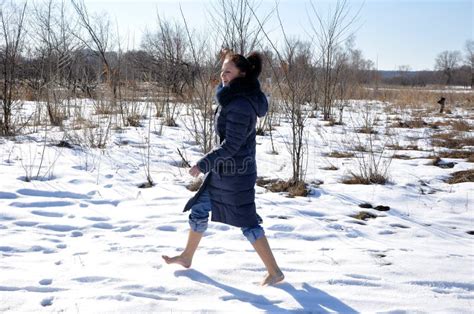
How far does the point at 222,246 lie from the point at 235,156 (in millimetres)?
1070

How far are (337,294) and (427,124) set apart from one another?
10.2 meters

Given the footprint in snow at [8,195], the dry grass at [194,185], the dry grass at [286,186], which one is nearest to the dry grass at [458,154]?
the dry grass at [286,186]

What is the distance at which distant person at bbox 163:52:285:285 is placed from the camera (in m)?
2.37

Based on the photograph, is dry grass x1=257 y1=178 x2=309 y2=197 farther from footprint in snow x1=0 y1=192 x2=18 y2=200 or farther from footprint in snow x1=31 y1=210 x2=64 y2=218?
footprint in snow x1=0 y1=192 x2=18 y2=200

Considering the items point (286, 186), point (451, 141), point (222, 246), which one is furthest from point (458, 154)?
point (222, 246)

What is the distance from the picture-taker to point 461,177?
5273 millimetres

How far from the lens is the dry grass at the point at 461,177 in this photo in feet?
17.0

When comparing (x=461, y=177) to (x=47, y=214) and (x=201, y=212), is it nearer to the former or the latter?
(x=201, y=212)

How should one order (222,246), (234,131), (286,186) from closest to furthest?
(234,131) < (222,246) < (286,186)

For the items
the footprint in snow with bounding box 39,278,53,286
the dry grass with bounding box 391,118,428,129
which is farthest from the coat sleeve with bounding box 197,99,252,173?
the dry grass with bounding box 391,118,428,129

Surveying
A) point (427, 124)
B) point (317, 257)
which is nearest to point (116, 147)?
point (317, 257)

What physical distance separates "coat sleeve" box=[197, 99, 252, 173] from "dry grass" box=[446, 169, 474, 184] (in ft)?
12.5

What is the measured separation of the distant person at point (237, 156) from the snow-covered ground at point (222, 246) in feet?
1.32

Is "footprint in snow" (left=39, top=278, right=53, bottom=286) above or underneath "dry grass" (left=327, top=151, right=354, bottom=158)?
underneath
